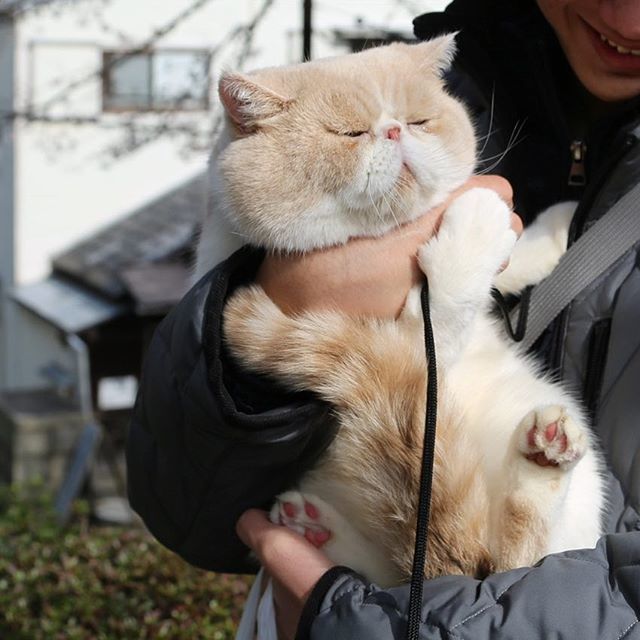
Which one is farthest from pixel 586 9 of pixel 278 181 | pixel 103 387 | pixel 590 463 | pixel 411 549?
pixel 103 387

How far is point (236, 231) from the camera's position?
1438 millimetres

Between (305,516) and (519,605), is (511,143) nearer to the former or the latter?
(305,516)

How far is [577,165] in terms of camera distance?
5.01 feet

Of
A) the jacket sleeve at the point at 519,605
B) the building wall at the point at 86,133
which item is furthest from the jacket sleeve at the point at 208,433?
the building wall at the point at 86,133

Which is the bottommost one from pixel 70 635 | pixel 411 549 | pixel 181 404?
pixel 70 635

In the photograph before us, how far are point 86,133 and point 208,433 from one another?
339 inches

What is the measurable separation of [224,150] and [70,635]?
1636mm

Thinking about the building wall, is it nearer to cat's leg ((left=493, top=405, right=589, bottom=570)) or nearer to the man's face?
the man's face

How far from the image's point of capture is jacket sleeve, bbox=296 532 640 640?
1.03 meters

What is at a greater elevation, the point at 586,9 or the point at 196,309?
the point at 586,9

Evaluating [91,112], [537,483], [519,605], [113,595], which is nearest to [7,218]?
[91,112]

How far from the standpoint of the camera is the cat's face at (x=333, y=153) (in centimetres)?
138

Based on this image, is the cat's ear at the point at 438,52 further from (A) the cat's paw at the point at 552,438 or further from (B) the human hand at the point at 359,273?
(A) the cat's paw at the point at 552,438

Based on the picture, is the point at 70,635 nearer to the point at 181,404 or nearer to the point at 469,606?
the point at 181,404
